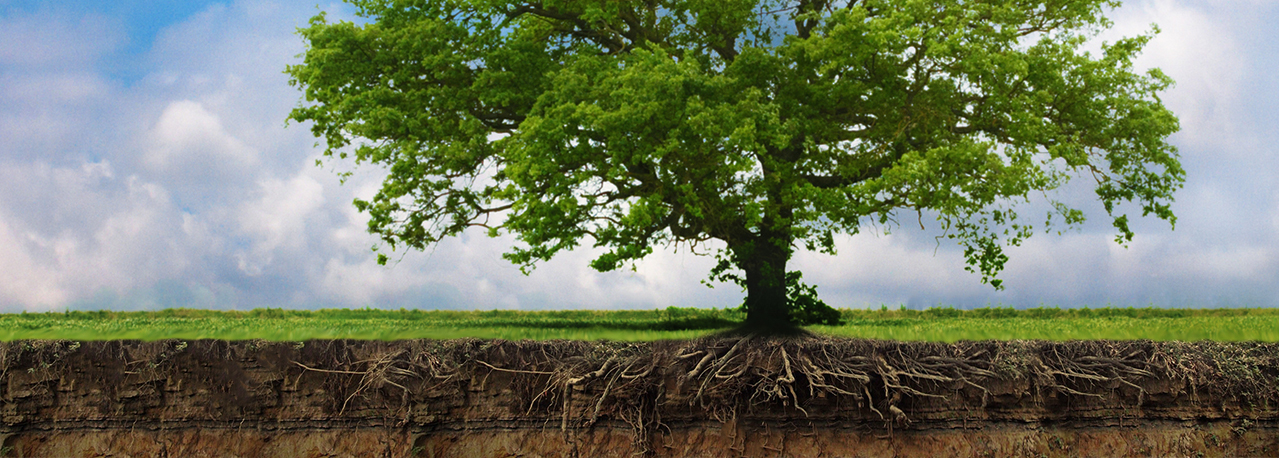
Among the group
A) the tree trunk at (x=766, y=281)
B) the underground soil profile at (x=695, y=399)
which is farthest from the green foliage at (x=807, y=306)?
the underground soil profile at (x=695, y=399)

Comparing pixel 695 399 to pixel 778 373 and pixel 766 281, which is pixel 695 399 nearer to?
pixel 778 373

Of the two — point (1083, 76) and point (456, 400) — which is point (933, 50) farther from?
point (456, 400)

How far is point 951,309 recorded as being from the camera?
24.1 metres

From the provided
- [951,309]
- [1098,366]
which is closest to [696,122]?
[1098,366]

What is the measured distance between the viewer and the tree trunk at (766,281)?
18984 millimetres

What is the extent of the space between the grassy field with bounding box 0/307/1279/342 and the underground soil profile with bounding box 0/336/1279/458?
54cm

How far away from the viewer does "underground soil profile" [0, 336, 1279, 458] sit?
33.7ft

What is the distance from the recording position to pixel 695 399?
10.3 meters

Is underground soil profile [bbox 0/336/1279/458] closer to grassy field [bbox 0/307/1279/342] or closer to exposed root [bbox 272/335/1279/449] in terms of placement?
exposed root [bbox 272/335/1279/449]

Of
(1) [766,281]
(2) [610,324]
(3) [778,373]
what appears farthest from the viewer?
(1) [766,281]

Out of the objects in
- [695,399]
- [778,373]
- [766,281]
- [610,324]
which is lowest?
[695,399]

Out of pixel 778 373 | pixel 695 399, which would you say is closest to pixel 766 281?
pixel 778 373

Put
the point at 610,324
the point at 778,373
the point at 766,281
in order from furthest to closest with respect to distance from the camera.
Result: the point at 766,281 → the point at 610,324 → the point at 778,373

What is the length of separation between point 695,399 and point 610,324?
8.91 meters
